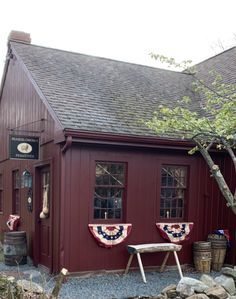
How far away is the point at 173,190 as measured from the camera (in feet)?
29.2

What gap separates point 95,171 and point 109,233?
1220mm

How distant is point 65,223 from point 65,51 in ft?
19.7

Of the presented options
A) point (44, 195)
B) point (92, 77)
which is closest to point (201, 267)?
point (44, 195)

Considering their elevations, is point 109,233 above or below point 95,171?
below

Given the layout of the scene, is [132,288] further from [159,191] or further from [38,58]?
[38,58]

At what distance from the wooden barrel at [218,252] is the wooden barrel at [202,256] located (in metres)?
0.20

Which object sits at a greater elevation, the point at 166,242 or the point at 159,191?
the point at 159,191

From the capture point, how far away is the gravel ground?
669 centimetres

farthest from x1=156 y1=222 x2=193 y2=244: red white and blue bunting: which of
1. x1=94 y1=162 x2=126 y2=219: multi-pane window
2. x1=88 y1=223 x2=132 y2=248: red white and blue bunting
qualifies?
x1=94 y1=162 x2=126 y2=219: multi-pane window

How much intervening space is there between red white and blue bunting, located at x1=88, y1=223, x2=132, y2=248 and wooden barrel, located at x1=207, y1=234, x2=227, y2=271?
1.97 metres

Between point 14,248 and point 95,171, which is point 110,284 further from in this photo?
point 14,248

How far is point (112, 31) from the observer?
23.9 m

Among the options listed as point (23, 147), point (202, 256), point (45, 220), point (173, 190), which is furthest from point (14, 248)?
point (202, 256)

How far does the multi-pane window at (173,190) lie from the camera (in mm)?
8797
